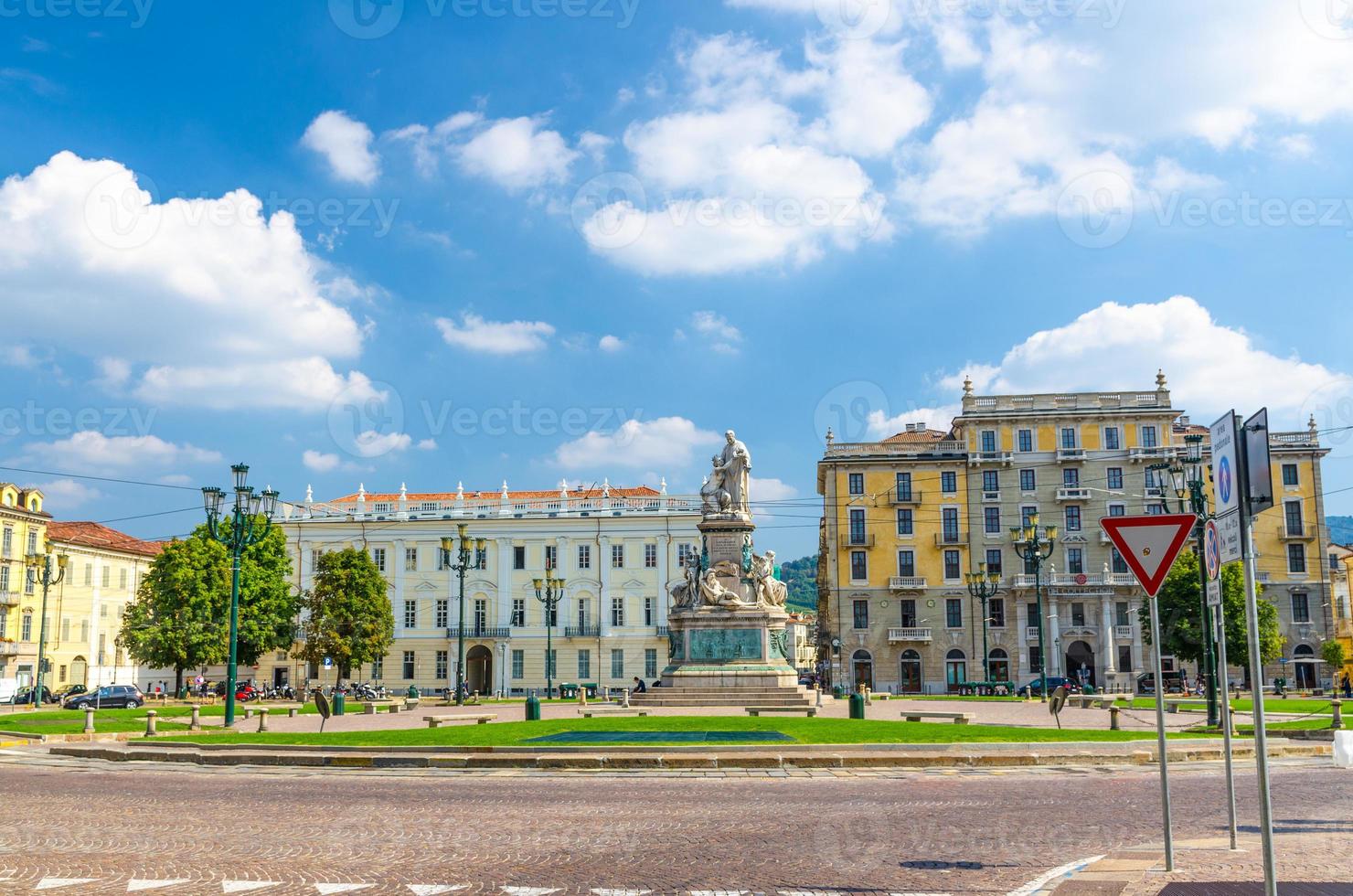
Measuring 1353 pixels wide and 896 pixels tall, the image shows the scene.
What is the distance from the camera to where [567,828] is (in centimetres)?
1201

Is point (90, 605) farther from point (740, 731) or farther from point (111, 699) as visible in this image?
point (740, 731)

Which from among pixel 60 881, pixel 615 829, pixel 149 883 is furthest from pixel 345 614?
pixel 149 883

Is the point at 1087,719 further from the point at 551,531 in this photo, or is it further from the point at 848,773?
the point at 551,531

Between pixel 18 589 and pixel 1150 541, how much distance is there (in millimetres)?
72965

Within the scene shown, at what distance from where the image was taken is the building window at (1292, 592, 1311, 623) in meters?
71.0

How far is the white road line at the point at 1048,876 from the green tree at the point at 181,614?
53.2 metres

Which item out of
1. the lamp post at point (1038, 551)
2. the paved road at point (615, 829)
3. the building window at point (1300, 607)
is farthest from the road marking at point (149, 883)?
the building window at point (1300, 607)

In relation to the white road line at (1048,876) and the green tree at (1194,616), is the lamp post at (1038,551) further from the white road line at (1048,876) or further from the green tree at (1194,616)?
the white road line at (1048,876)

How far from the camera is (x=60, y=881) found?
30.1ft

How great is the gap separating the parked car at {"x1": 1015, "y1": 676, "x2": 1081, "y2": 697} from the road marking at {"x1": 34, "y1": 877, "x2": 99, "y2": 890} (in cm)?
5013

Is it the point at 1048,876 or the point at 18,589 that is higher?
the point at 18,589

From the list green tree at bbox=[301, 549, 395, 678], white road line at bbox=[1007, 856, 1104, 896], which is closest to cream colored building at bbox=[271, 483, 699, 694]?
green tree at bbox=[301, 549, 395, 678]

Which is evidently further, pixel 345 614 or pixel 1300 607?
pixel 1300 607

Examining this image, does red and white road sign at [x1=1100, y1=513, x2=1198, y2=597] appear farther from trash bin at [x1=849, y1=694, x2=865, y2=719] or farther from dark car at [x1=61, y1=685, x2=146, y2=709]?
dark car at [x1=61, y1=685, x2=146, y2=709]
